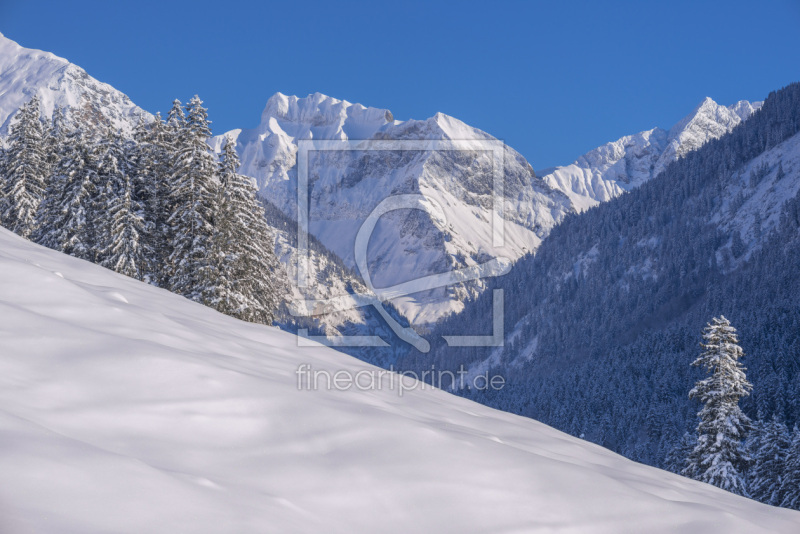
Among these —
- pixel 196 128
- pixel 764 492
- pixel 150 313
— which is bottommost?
pixel 764 492

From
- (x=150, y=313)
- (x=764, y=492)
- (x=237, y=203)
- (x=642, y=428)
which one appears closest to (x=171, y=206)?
(x=237, y=203)

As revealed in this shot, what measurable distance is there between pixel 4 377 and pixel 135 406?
105 cm

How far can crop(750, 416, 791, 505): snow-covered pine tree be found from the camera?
3300 cm

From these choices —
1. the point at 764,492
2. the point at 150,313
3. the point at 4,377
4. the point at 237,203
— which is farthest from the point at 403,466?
the point at 764,492

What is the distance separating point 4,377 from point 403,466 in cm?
340

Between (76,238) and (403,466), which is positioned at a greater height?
(76,238)

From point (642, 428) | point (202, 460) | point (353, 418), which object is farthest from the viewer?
point (642, 428)

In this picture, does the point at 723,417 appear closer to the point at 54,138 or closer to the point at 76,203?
the point at 76,203

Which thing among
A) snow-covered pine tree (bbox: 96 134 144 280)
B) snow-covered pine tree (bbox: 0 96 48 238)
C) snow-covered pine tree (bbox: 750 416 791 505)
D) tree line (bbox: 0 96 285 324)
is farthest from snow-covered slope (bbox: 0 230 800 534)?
snow-covered pine tree (bbox: 0 96 48 238)

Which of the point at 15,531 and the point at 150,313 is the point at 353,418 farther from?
the point at 150,313

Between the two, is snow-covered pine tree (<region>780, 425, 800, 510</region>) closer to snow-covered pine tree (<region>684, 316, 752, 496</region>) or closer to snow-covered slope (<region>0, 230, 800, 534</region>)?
snow-covered pine tree (<region>684, 316, 752, 496</region>)

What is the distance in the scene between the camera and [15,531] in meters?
3.35

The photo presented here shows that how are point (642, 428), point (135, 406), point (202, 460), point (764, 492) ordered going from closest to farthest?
point (202, 460) < point (135, 406) < point (764, 492) < point (642, 428)

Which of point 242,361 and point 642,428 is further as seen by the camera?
point 642,428
